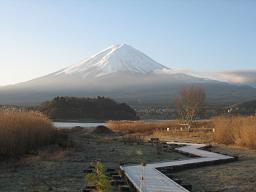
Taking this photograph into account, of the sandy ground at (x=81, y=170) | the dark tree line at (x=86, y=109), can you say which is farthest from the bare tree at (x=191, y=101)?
the sandy ground at (x=81, y=170)

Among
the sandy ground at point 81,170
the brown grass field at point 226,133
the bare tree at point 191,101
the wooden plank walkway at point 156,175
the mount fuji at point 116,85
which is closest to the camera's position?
the wooden plank walkway at point 156,175

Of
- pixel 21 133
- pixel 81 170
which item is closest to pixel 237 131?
pixel 21 133

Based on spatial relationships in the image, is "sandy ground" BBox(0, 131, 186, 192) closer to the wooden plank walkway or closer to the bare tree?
the wooden plank walkway

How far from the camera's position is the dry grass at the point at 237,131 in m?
20.8

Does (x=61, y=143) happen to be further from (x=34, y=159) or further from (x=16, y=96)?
(x=16, y=96)

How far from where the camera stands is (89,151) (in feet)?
63.5

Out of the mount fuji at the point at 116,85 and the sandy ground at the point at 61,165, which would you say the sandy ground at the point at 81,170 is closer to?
the sandy ground at the point at 61,165

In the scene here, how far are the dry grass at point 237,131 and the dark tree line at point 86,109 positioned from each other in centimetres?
3455

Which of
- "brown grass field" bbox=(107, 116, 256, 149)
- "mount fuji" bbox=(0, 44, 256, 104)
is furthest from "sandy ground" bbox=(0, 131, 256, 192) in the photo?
"mount fuji" bbox=(0, 44, 256, 104)

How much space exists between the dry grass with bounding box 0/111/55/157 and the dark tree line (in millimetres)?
37480

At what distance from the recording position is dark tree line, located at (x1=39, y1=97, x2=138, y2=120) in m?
58.6

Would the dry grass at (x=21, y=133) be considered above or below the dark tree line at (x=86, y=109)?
below

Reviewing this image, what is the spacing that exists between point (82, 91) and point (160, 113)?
6782 centimetres

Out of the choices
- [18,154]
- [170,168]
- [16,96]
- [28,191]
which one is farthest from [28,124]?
[16,96]
